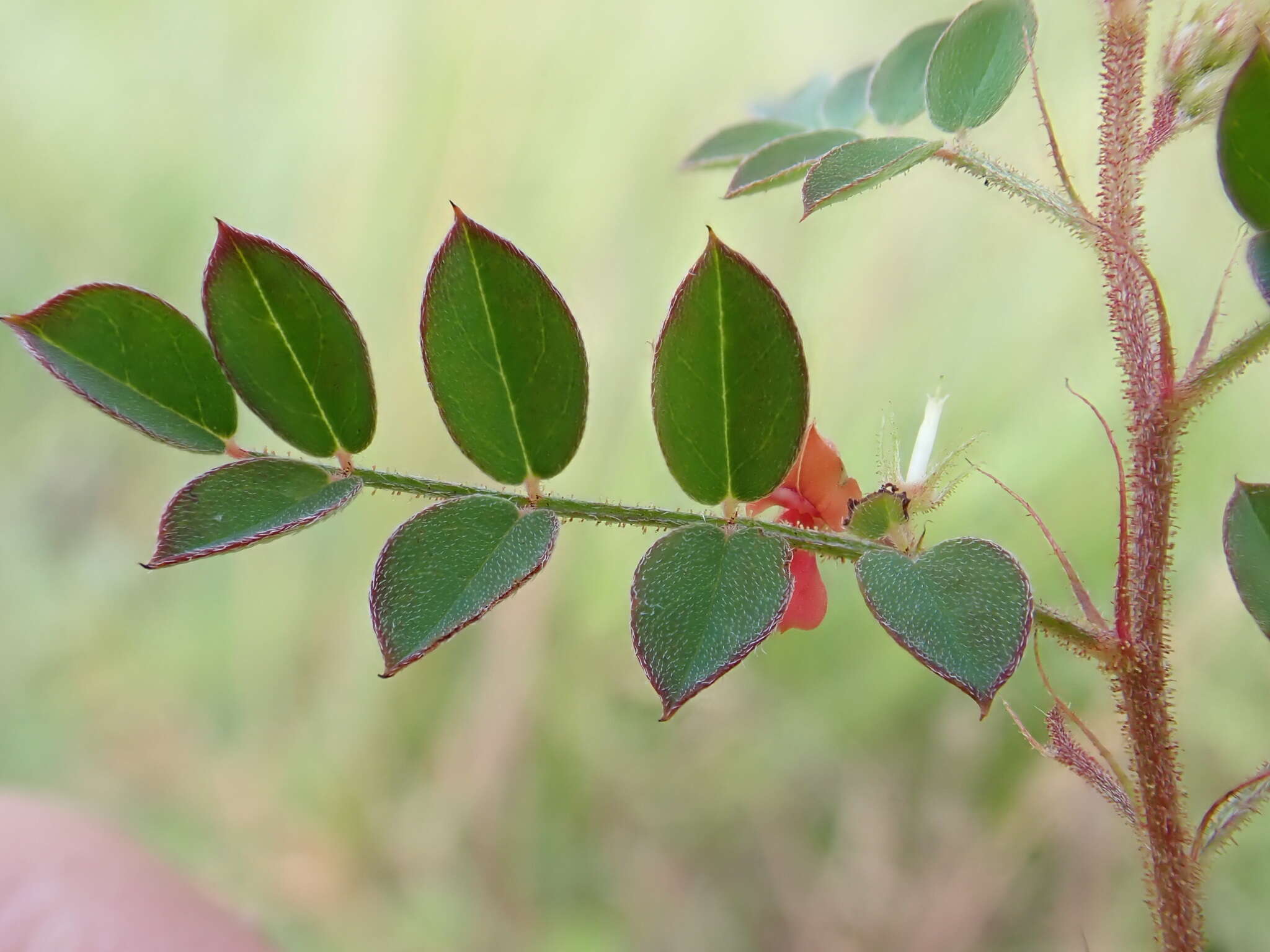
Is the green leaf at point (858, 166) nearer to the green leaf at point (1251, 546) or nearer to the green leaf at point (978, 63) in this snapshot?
the green leaf at point (978, 63)

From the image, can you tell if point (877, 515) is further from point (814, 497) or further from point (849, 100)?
point (849, 100)

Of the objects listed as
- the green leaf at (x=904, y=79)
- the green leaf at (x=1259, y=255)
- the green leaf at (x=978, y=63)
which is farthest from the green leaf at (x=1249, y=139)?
the green leaf at (x=904, y=79)

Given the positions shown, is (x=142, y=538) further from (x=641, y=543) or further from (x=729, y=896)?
(x=729, y=896)

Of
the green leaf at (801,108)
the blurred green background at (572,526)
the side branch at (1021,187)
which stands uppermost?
the green leaf at (801,108)

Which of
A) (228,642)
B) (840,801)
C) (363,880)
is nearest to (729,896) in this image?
(840,801)

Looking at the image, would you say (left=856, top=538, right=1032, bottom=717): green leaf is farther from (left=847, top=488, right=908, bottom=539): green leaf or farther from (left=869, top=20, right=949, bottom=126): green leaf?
(left=869, top=20, right=949, bottom=126): green leaf

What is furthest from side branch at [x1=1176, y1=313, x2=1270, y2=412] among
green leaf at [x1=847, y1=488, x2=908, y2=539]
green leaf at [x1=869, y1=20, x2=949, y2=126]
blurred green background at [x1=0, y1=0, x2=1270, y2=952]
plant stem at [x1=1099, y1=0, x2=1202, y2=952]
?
blurred green background at [x1=0, y1=0, x2=1270, y2=952]

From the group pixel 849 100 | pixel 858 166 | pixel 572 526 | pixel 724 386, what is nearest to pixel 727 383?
pixel 724 386
